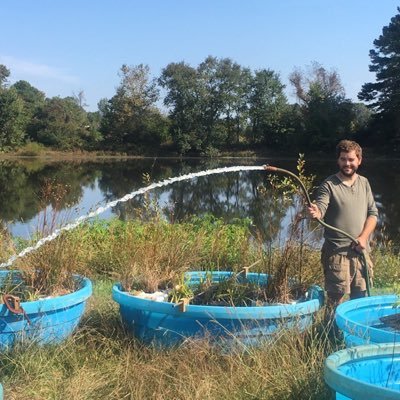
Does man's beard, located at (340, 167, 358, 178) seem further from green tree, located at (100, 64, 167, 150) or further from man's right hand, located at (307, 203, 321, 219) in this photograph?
green tree, located at (100, 64, 167, 150)

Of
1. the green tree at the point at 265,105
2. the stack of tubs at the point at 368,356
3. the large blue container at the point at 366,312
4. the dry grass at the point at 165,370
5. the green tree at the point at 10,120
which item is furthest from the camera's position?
the green tree at the point at 265,105

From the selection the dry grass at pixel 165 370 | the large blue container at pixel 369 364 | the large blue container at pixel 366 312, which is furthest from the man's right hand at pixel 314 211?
the large blue container at pixel 369 364

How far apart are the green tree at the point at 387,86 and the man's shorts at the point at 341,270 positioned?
3693cm

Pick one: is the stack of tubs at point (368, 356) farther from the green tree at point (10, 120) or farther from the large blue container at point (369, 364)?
the green tree at point (10, 120)

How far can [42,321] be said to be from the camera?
3.13 m

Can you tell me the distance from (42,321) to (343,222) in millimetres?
1868

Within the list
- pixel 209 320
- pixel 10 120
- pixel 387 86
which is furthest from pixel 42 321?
pixel 10 120

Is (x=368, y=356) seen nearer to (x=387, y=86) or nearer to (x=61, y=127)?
(x=387, y=86)

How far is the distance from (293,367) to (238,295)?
937mm

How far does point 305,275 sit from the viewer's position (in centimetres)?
393

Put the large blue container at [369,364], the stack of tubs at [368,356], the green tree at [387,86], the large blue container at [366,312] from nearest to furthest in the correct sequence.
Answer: the stack of tubs at [368,356] → the large blue container at [369,364] → the large blue container at [366,312] → the green tree at [387,86]

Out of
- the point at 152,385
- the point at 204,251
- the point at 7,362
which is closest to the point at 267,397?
the point at 152,385

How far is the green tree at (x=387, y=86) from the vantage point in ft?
126

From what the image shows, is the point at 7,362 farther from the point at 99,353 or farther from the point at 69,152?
the point at 69,152
